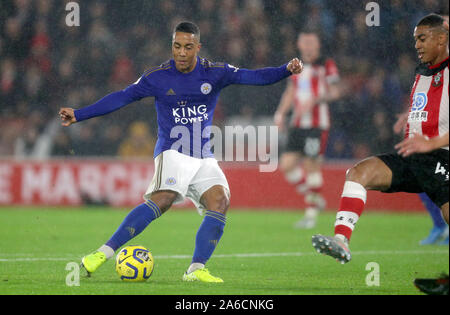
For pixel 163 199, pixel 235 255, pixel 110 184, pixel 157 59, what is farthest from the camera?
pixel 110 184

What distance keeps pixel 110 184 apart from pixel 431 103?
29.3 feet

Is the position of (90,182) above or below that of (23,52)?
below

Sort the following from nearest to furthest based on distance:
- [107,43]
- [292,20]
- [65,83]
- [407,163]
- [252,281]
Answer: [407,163]
[252,281]
[292,20]
[107,43]
[65,83]

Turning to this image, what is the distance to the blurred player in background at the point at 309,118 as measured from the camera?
451 inches

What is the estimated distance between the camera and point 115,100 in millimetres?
5824

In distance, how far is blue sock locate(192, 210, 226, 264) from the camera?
5.68 meters

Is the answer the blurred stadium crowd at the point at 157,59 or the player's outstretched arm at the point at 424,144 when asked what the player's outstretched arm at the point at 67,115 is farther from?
the blurred stadium crowd at the point at 157,59

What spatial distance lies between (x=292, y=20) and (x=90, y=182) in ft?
16.7

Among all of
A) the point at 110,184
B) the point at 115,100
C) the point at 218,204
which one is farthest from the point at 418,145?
the point at 110,184

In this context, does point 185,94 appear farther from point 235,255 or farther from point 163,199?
point 235,255

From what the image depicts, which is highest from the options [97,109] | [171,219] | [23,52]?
[23,52]

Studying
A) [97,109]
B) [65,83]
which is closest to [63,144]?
[65,83]

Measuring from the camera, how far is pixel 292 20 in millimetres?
10148
